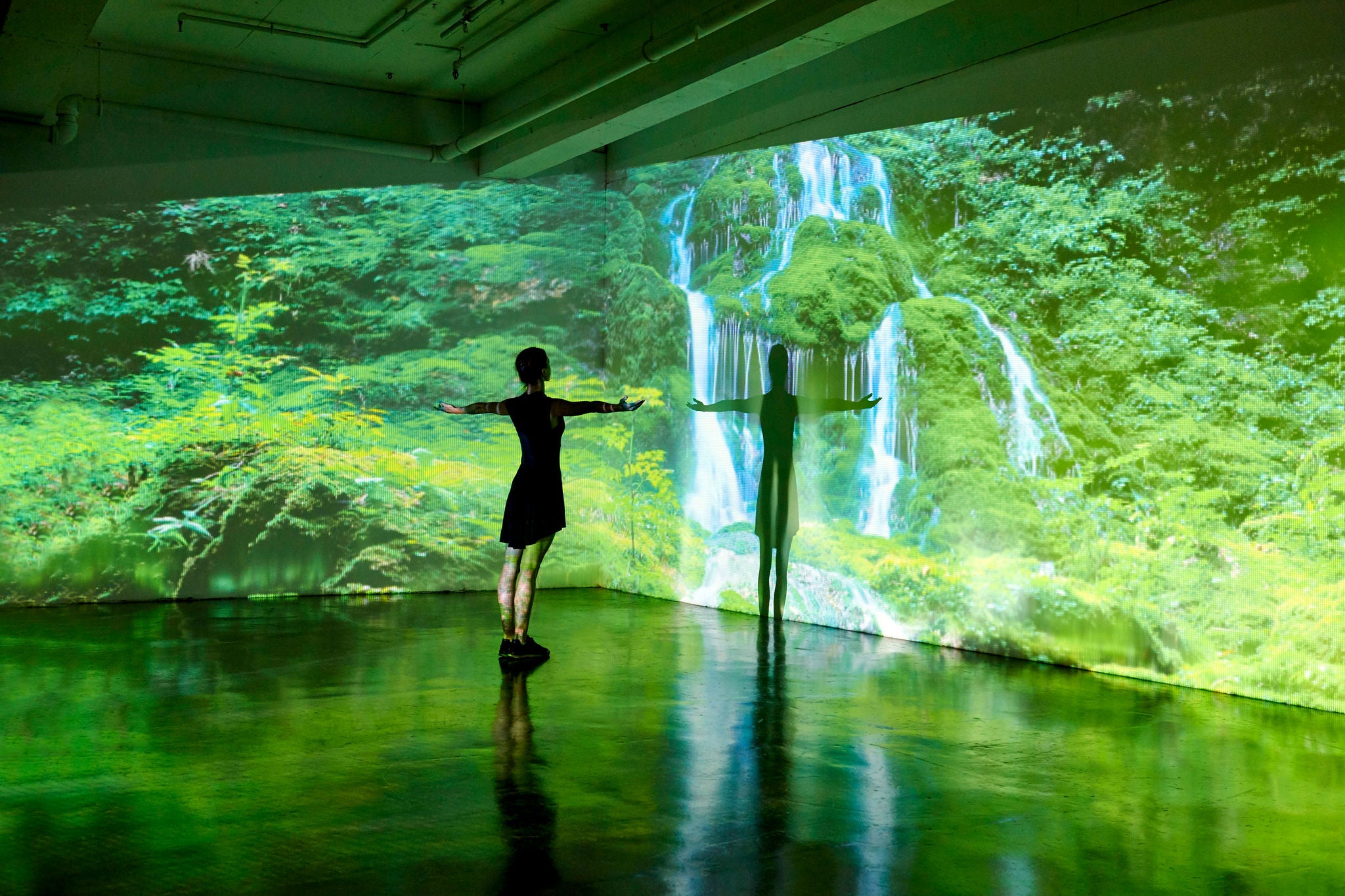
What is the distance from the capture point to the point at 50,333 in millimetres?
9008

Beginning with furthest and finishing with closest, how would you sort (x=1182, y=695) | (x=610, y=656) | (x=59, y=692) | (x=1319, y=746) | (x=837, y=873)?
(x=610, y=656) → (x=1182, y=695) → (x=59, y=692) → (x=1319, y=746) → (x=837, y=873)

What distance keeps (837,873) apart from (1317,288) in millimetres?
3802

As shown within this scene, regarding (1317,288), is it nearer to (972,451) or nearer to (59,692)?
(972,451)

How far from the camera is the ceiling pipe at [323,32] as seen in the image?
8133 millimetres

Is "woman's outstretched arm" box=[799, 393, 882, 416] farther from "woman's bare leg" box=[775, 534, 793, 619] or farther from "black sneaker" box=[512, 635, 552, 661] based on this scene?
"black sneaker" box=[512, 635, 552, 661]

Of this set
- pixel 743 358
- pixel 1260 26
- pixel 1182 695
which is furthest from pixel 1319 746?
pixel 743 358

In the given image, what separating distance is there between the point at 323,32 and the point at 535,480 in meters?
4.03

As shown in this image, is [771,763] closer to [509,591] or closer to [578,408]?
[509,591]

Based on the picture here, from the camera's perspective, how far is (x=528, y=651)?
6605 mm

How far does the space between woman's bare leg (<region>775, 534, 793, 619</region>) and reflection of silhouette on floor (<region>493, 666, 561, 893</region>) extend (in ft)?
11.5

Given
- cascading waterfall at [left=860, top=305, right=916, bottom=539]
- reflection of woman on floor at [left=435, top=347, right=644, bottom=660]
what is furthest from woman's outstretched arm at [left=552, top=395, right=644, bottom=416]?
cascading waterfall at [left=860, top=305, right=916, bottom=539]

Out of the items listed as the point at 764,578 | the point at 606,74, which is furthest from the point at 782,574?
the point at 606,74

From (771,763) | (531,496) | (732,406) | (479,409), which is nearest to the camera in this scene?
(771,763)

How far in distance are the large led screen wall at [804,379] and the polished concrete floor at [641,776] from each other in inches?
29.1
